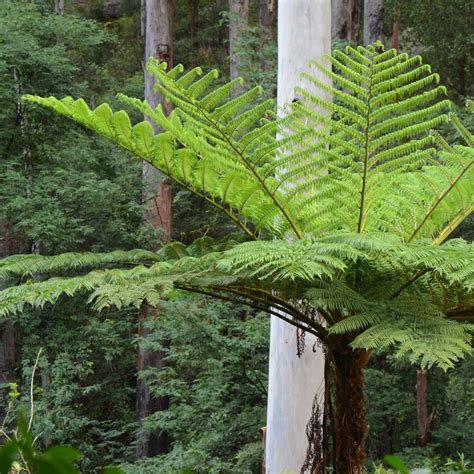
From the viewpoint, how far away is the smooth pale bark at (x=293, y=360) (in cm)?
454

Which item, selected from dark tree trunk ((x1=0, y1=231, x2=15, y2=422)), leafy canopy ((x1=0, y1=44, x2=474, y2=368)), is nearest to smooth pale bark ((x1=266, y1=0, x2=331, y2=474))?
leafy canopy ((x1=0, y1=44, x2=474, y2=368))

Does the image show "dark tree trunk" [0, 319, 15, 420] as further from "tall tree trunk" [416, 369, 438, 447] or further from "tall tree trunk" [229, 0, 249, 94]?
"tall tree trunk" [416, 369, 438, 447]

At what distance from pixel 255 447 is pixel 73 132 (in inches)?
221

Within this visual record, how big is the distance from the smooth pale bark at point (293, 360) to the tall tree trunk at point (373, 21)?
8.45m

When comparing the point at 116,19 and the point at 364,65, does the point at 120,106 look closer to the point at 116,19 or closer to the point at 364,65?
the point at 116,19

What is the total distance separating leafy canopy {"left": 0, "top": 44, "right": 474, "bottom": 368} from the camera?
8.90 ft

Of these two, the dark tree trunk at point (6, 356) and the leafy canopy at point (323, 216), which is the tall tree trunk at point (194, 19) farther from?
the leafy canopy at point (323, 216)

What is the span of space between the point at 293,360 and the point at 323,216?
1.41 metres

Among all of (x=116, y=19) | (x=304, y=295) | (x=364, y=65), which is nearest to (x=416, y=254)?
(x=304, y=295)

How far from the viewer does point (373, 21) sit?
12859 mm

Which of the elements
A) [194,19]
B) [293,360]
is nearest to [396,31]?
[194,19]

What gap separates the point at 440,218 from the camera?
3.47 m

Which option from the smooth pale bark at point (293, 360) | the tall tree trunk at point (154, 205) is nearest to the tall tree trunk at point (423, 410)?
the tall tree trunk at point (154, 205)

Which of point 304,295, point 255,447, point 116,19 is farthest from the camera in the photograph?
point 116,19
